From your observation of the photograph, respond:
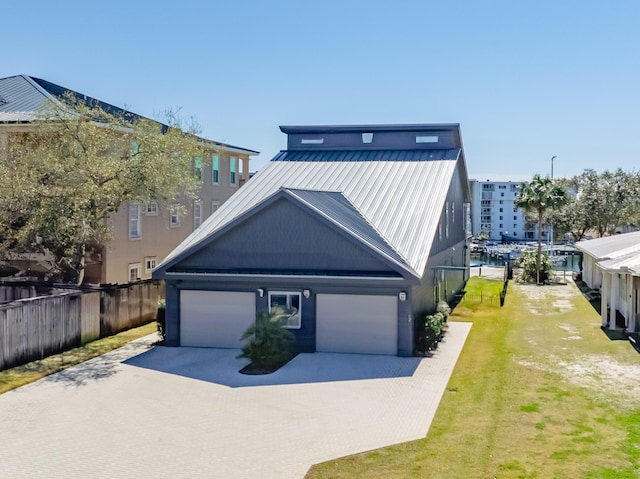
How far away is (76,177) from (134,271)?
408 inches

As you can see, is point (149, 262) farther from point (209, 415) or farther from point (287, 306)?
point (209, 415)

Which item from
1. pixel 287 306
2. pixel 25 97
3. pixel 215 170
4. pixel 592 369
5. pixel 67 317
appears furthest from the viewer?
pixel 215 170

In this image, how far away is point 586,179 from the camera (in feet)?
208

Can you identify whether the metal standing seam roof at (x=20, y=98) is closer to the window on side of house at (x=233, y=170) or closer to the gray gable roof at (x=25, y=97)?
the gray gable roof at (x=25, y=97)

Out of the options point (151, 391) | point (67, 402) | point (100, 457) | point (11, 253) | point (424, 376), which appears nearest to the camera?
point (100, 457)

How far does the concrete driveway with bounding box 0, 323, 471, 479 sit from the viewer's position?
→ 11.1 meters

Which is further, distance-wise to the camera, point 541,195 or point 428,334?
point 541,195

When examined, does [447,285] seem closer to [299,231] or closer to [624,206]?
[299,231]

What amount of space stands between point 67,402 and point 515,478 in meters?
10.4

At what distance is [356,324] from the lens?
19.5 metres

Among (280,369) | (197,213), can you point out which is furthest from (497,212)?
(280,369)

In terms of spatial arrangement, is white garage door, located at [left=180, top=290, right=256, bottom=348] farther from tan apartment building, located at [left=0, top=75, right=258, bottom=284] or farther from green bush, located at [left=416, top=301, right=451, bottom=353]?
tan apartment building, located at [left=0, top=75, right=258, bottom=284]

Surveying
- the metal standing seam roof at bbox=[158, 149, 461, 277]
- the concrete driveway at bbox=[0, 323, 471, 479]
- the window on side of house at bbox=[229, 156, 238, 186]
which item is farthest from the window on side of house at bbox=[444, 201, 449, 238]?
the window on side of house at bbox=[229, 156, 238, 186]

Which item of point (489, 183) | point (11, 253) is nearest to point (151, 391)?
point (11, 253)
